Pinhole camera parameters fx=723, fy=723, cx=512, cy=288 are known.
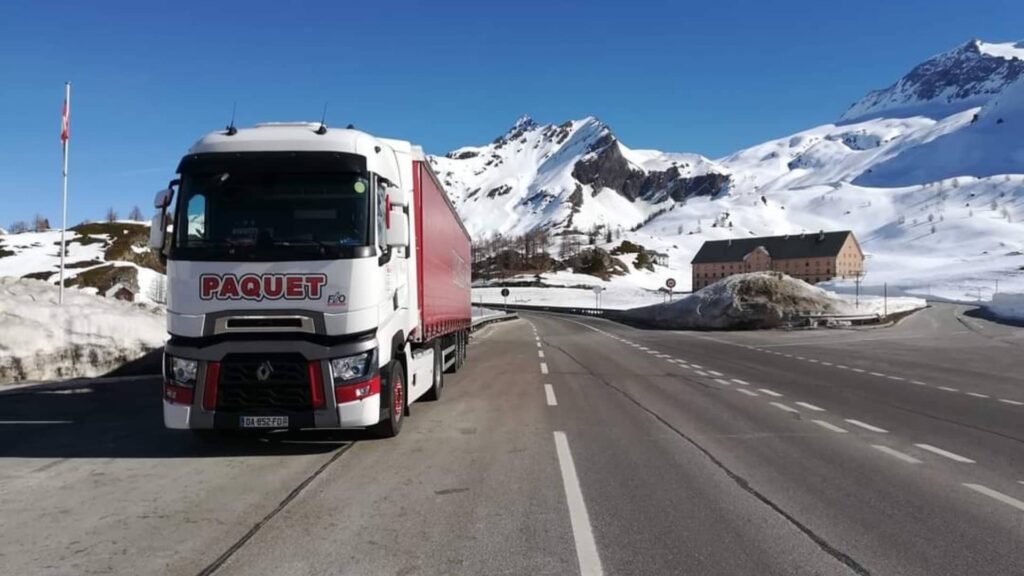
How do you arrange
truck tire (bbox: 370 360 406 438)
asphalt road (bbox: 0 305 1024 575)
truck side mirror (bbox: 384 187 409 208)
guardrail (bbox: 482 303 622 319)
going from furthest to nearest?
guardrail (bbox: 482 303 622 319) < truck side mirror (bbox: 384 187 409 208) < truck tire (bbox: 370 360 406 438) < asphalt road (bbox: 0 305 1024 575)

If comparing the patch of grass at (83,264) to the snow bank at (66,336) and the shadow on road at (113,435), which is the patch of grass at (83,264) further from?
the shadow on road at (113,435)

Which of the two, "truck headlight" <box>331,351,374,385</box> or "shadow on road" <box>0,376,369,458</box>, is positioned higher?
"truck headlight" <box>331,351,374,385</box>

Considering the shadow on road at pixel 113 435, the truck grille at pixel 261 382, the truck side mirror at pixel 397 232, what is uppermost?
the truck side mirror at pixel 397 232

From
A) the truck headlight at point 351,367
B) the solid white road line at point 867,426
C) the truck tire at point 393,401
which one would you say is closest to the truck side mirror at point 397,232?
the truck headlight at point 351,367

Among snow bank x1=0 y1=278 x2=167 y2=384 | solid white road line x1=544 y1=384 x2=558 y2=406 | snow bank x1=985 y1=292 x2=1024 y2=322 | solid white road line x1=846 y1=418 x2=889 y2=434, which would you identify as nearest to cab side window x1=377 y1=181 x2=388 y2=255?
solid white road line x1=544 y1=384 x2=558 y2=406

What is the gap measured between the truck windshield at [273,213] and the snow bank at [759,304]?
36490 mm

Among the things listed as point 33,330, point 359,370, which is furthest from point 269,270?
point 33,330

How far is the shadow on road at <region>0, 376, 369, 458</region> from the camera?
8.06 m

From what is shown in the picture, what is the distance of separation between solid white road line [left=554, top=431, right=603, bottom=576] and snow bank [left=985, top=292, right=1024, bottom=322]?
47.8 m

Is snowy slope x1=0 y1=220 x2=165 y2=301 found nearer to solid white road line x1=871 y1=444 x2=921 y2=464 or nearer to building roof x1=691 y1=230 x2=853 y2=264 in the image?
solid white road line x1=871 y1=444 x2=921 y2=464

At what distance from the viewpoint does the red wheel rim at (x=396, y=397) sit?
8445 millimetres

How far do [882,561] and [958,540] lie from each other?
0.83 m

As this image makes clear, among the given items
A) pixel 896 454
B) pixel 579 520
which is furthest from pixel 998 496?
pixel 579 520

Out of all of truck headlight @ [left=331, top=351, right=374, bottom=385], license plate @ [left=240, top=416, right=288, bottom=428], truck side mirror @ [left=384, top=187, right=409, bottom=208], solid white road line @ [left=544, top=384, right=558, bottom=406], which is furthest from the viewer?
solid white road line @ [left=544, top=384, right=558, bottom=406]
